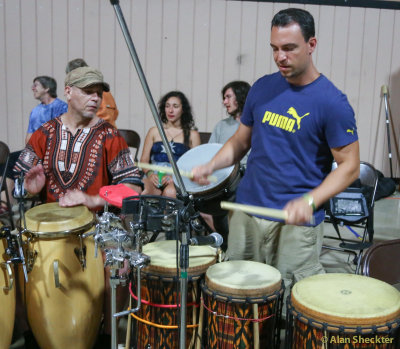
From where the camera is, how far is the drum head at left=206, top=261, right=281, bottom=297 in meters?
1.83

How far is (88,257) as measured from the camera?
229cm

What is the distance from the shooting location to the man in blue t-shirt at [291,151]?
6.13 feet

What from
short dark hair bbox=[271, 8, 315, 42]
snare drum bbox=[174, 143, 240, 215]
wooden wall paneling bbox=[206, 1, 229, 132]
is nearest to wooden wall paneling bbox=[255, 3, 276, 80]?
wooden wall paneling bbox=[206, 1, 229, 132]

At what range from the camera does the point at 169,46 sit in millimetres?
6480

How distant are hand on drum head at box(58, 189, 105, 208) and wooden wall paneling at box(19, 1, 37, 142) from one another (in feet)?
14.7

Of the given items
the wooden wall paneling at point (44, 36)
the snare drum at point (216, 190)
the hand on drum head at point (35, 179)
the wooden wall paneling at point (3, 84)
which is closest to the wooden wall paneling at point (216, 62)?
the wooden wall paneling at point (44, 36)

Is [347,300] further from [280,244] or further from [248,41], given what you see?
[248,41]

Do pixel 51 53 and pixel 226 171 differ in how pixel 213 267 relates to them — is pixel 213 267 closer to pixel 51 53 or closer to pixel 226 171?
pixel 226 171

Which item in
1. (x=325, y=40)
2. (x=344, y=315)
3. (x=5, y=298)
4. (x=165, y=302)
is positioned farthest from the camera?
(x=325, y=40)

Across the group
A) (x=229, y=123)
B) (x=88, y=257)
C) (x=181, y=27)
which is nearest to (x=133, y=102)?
(x=181, y=27)

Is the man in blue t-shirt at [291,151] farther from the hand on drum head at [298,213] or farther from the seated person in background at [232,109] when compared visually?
the seated person in background at [232,109]

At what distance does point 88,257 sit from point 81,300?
204 millimetres

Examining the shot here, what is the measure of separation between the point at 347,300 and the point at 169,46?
17.5 ft

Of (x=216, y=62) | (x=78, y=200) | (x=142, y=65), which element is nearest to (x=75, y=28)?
(x=142, y=65)
